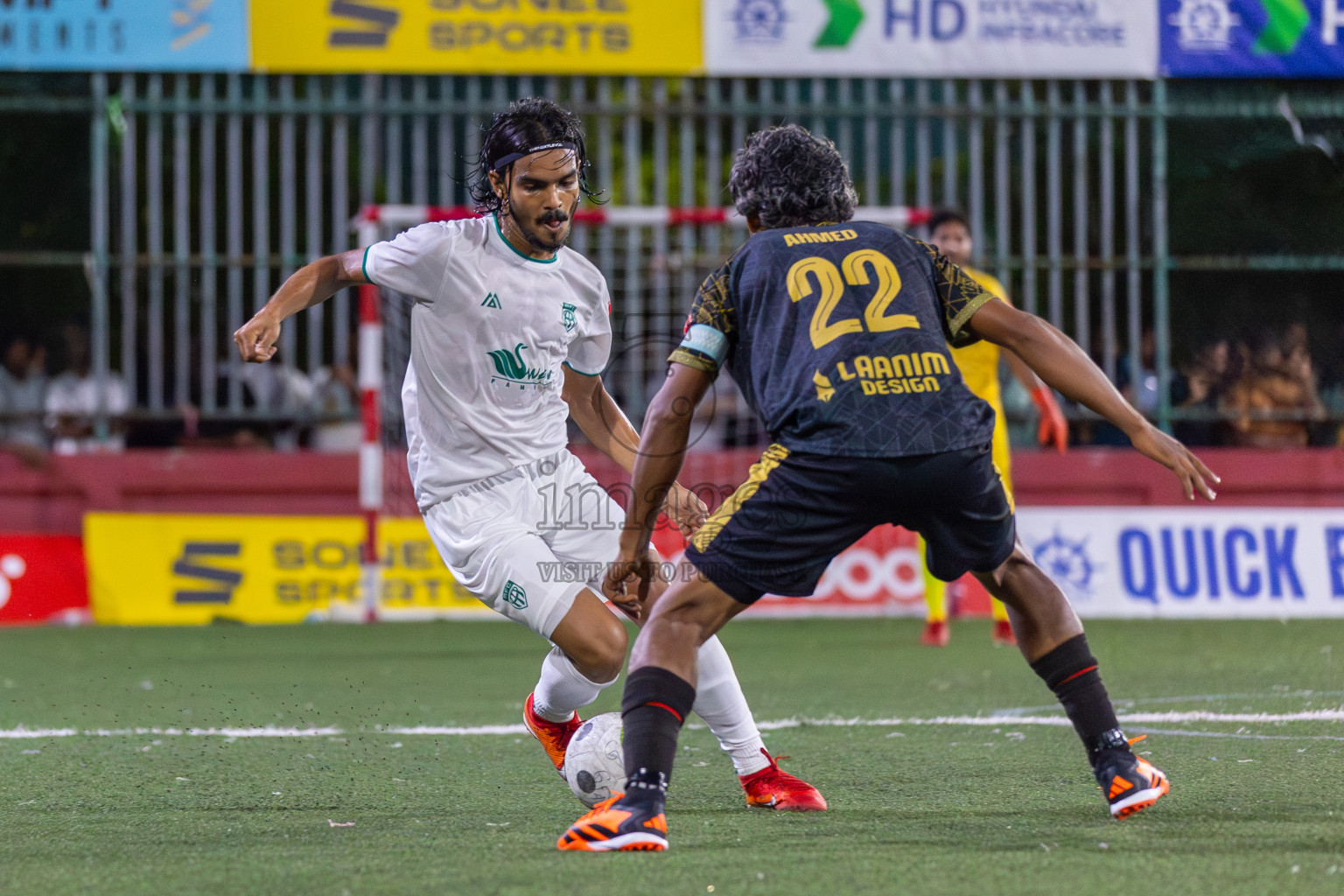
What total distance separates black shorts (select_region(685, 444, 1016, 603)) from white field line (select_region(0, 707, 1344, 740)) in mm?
2243

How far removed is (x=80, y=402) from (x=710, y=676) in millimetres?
8651

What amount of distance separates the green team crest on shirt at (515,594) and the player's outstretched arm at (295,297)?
0.90 meters

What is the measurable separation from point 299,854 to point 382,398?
307 inches

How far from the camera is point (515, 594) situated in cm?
446

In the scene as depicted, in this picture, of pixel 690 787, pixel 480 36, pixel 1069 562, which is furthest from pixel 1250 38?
pixel 690 787

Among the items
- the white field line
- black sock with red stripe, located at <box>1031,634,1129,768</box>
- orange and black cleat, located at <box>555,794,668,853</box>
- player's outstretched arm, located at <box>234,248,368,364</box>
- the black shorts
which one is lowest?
the white field line

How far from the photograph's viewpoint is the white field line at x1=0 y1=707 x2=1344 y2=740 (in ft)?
19.7

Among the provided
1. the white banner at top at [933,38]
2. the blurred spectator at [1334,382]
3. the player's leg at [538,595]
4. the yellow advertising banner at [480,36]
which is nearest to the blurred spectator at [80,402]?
the yellow advertising banner at [480,36]

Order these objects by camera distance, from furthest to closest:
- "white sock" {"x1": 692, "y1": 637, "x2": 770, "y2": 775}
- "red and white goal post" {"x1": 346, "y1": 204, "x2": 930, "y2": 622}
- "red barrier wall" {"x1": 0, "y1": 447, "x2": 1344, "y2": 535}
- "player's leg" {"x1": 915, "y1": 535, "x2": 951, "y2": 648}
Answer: "red barrier wall" {"x1": 0, "y1": 447, "x2": 1344, "y2": 535} → "red and white goal post" {"x1": 346, "y1": 204, "x2": 930, "y2": 622} → "player's leg" {"x1": 915, "y1": 535, "x2": 951, "y2": 648} → "white sock" {"x1": 692, "y1": 637, "x2": 770, "y2": 775}

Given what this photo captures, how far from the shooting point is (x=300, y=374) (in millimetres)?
12141

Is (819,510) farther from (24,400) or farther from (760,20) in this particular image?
(24,400)

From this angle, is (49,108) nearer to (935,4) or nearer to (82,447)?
(82,447)

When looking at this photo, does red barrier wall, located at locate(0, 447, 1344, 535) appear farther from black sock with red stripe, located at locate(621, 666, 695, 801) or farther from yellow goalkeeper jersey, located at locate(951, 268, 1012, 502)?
black sock with red stripe, located at locate(621, 666, 695, 801)

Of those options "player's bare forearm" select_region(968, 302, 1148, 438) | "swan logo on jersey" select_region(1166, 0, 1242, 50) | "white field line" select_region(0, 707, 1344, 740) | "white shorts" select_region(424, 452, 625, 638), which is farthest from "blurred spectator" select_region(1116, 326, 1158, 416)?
"player's bare forearm" select_region(968, 302, 1148, 438)
